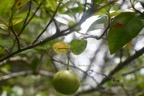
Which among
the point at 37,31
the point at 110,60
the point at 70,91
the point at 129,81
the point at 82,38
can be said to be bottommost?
the point at 110,60

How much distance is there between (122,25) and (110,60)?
3.10 m

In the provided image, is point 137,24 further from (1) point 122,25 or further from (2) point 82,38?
(2) point 82,38

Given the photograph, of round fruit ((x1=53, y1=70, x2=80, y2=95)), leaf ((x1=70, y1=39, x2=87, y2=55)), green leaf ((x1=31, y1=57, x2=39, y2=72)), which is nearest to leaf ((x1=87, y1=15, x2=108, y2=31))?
leaf ((x1=70, y1=39, x2=87, y2=55))

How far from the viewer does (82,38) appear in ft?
3.69

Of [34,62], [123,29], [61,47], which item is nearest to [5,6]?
[61,47]

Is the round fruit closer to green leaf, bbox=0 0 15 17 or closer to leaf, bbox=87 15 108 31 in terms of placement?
leaf, bbox=87 15 108 31

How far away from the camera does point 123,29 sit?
95cm

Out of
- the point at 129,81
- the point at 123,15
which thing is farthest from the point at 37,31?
the point at 123,15

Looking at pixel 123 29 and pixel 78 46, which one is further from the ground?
pixel 123 29

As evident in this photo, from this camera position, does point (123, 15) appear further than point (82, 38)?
No

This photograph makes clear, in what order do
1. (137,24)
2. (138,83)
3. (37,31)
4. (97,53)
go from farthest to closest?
(97,53) < (37,31) < (138,83) < (137,24)

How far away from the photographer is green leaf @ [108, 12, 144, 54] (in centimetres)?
93

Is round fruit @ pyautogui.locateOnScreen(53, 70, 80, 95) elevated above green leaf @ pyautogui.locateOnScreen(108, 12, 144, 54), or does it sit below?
below

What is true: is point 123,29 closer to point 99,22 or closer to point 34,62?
point 99,22
